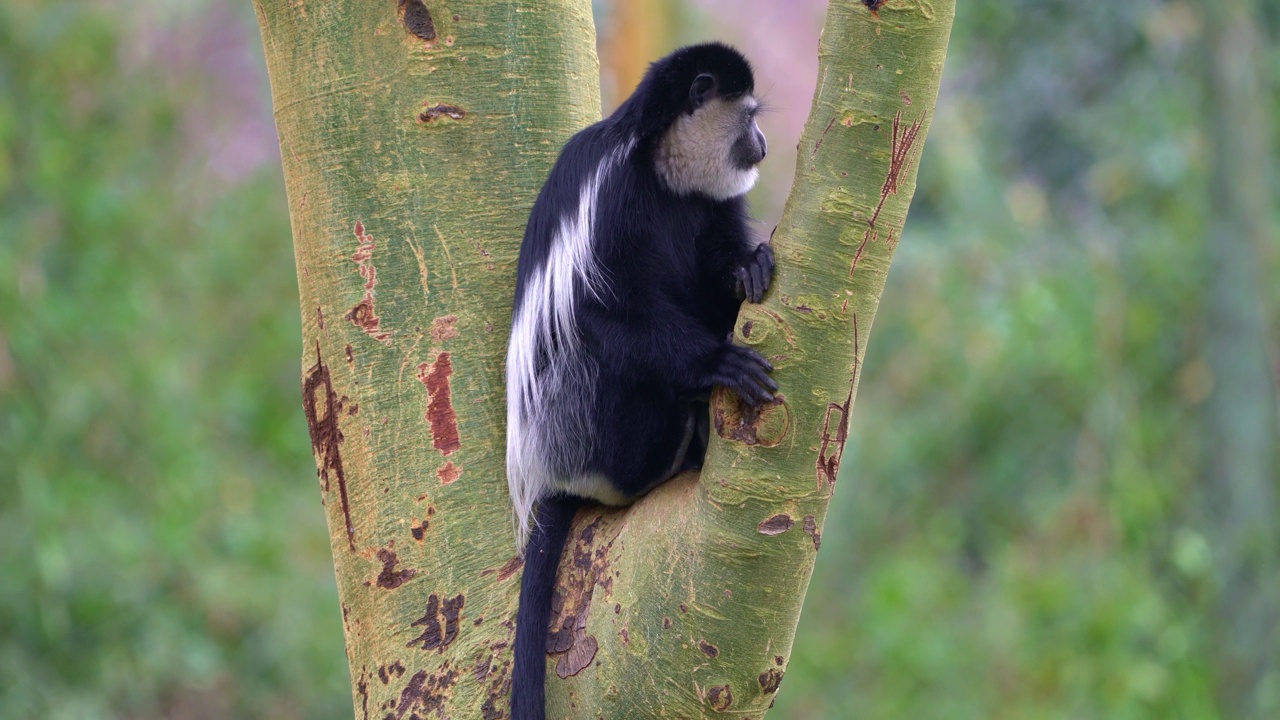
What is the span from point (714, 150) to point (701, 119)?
5cm

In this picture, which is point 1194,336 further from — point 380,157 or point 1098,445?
point 380,157

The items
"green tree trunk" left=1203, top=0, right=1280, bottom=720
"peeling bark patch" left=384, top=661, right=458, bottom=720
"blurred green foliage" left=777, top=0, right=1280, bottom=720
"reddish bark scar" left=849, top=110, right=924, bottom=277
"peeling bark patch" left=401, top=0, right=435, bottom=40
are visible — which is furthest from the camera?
"green tree trunk" left=1203, top=0, right=1280, bottom=720

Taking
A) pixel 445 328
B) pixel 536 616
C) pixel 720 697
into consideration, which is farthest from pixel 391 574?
pixel 720 697

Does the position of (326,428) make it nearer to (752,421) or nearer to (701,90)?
(752,421)

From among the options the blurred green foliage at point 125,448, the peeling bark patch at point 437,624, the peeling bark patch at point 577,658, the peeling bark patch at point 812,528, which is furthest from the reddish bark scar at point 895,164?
the blurred green foliage at point 125,448

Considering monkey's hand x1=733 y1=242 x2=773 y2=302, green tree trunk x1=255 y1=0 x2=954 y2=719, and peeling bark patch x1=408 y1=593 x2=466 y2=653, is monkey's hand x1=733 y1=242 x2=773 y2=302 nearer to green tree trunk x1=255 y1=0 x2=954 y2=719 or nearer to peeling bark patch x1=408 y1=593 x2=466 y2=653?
green tree trunk x1=255 y1=0 x2=954 y2=719

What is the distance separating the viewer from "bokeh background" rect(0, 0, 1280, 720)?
2.74 meters

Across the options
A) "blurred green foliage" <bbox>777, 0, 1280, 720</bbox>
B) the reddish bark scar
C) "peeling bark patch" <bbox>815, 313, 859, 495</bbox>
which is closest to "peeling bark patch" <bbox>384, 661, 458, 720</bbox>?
"peeling bark patch" <bbox>815, 313, 859, 495</bbox>

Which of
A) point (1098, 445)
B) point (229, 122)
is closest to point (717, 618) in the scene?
point (1098, 445)

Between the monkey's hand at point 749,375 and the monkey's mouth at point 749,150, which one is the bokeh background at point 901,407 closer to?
the monkey's mouth at point 749,150

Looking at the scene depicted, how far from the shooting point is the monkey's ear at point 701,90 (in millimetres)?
1472

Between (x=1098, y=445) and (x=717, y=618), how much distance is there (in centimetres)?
239

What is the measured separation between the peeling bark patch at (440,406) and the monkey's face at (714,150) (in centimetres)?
43

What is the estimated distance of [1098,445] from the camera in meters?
3.07
